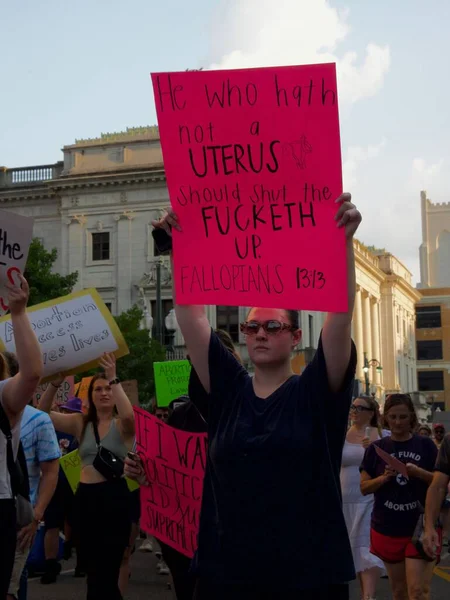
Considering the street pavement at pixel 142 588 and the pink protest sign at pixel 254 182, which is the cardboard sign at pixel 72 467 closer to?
the street pavement at pixel 142 588

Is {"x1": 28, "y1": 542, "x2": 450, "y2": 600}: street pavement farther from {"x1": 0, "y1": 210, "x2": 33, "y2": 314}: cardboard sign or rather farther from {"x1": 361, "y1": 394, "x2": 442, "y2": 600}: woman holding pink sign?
{"x1": 0, "y1": 210, "x2": 33, "y2": 314}: cardboard sign

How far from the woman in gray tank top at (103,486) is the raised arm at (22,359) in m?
2.54

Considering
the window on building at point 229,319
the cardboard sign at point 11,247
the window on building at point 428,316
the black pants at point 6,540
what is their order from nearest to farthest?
the black pants at point 6,540 < the cardboard sign at point 11,247 < the window on building at point 229,319 < the window on building at point 428,316

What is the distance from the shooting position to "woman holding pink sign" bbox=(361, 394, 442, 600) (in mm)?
7336

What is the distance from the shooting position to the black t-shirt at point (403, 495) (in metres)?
7.53

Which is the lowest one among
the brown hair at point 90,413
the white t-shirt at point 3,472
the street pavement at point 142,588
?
the street pavement at point 142,588

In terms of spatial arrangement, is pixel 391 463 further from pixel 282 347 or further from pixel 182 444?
pixel 282 347

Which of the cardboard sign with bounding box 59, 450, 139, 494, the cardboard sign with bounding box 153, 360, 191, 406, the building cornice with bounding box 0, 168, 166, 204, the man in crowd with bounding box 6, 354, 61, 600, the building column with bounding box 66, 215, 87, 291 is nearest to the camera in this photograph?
the man in crowd with bounding box 6, 354, 61, 600

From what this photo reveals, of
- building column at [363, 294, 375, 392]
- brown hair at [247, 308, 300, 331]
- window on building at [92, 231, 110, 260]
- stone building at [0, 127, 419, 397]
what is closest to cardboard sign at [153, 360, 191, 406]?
brown hair at [247, 308, 300, 331]

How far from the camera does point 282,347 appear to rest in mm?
4125

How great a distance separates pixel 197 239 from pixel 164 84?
2.18ft

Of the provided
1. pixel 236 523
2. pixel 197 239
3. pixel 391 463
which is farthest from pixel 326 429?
pixel 391 463

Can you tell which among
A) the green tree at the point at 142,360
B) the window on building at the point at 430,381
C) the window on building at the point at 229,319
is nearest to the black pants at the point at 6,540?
the green tree at the point at 142,360

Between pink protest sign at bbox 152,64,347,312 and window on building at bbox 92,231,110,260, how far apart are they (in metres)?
47.3
